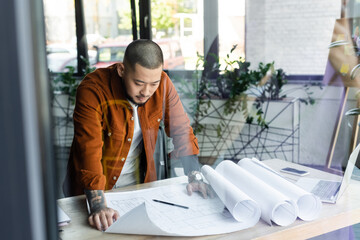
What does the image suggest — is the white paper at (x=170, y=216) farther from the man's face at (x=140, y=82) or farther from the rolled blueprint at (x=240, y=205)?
the man's face at (x=140, y=82)

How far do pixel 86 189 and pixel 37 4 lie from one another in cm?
55

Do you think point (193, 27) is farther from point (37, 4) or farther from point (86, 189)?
point (37, 4)

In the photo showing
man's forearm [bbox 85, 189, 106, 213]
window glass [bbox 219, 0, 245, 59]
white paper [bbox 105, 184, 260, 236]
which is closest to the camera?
white paper [bbox 105, 184, 260, 236]

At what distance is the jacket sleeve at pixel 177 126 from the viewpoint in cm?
85

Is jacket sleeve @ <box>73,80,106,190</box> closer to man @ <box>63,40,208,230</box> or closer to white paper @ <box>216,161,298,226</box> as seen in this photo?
man @ <box>63,40,208,230</box>

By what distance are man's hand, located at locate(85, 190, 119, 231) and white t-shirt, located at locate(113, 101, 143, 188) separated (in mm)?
51

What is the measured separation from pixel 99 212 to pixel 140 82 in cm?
28

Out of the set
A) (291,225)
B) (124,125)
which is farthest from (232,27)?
(291,225)

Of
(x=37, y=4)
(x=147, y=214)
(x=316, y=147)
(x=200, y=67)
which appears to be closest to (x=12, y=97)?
(x=37, y=4)

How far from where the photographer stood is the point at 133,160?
2.84ft

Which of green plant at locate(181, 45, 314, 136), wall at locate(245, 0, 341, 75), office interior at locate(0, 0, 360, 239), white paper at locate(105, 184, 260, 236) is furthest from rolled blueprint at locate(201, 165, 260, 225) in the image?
wall at locate(245, 0, 341, 75)

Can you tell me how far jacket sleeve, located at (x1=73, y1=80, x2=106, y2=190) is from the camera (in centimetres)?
70

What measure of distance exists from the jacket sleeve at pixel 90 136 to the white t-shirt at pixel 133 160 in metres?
0.06

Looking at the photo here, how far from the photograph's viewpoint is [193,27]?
30.2 inches
